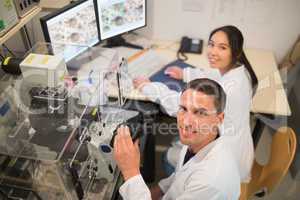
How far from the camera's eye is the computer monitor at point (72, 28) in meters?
1.61

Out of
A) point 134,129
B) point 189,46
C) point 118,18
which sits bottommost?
point 134,129

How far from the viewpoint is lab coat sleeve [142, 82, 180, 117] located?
1732mm

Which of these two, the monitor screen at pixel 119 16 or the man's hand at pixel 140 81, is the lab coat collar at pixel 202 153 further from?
the monitor screen at pixel 119 16

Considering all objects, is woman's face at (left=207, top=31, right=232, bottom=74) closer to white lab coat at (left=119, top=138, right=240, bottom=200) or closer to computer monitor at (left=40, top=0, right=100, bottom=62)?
white lab coat at (left=119, top=138, right=240, bottom=200)

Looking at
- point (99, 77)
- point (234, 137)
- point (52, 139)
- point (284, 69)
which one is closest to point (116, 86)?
point (99, 77)

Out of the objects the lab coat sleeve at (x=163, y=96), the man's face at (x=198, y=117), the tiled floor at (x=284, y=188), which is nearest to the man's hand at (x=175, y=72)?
the lab coat sleeve at (x=163, y=96)

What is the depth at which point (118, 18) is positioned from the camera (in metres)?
2.04

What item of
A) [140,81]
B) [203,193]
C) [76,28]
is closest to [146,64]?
[140,81]

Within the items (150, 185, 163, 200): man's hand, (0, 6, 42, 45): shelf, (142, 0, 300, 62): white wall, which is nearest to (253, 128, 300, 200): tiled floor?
(142, 0, 300, 62): white wall

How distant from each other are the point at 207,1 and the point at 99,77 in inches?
40.5

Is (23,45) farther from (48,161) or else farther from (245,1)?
(245,1)

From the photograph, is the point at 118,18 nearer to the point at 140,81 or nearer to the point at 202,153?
the point at 140,81

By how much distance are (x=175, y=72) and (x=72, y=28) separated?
29.0 inches

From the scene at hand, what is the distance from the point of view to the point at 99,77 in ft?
5.44
